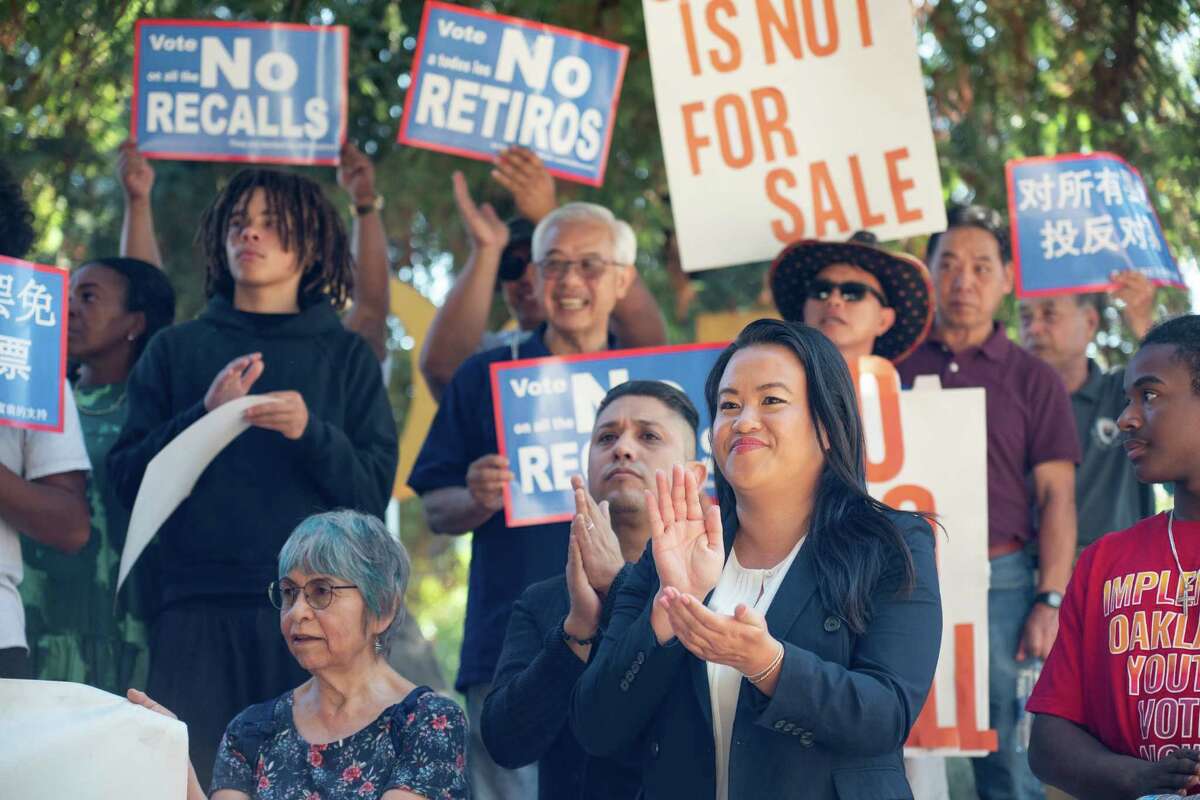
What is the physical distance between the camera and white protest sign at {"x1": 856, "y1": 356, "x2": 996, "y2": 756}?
17.3ft

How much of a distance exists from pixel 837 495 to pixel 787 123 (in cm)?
242

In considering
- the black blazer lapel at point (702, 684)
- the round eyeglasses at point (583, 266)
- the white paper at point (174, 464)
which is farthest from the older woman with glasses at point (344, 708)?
the round eyeglasses at point (583, 266)

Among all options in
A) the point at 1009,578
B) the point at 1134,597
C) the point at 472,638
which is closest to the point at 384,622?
the point at 472,638

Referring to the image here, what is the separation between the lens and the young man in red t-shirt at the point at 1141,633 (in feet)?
12.2

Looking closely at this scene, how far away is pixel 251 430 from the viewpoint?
525 cm

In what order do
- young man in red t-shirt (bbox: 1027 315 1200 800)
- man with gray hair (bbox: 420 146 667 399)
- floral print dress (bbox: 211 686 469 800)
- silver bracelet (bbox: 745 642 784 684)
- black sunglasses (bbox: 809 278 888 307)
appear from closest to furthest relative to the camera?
silver bracelet (bbox: 745 642 784 684)
young man in red t-shirt (bbox: 1027 315 1200 800)
floral print dress (bbox: 211 686 469 800)
black sunglasses (bbox: 809 278 888 307)
man with gray hair (bbox: 420 146 667 399)

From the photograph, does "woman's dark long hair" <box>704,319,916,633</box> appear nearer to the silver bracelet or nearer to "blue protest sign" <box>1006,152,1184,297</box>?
the silver bracelet

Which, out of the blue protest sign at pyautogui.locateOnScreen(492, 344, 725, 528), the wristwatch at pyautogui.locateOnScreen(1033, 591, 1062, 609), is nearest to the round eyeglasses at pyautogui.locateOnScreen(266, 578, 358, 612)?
the blue protest sign at pyautogui.locateOnScreen(492, 344, 725, 528)

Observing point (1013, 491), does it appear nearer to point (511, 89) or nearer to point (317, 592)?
point (511, 89)

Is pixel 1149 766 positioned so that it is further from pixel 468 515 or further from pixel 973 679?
pixel 468 515

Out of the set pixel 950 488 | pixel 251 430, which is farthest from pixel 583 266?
pixel 950 488

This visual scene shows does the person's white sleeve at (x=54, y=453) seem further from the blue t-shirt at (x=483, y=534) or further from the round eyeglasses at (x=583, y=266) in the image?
the round eyeglasses at (x=583, y=266)

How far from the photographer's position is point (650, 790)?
376 centimetres

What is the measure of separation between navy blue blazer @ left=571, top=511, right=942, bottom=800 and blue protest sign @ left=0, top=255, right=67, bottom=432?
1893 millimetres
